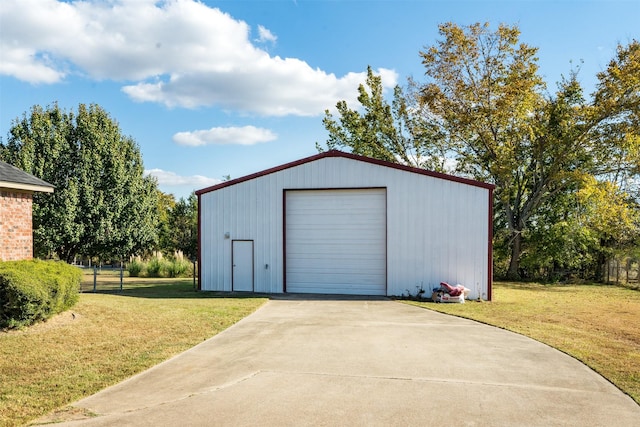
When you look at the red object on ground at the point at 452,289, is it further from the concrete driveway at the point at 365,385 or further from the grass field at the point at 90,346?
the grass field at the point at 90,346

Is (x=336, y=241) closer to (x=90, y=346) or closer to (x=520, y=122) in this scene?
(x=90, y=346)

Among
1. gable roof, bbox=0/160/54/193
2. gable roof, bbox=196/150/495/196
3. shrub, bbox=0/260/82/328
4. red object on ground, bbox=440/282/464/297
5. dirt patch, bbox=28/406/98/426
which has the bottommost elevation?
dirt patch, bbox=28/406/98/426

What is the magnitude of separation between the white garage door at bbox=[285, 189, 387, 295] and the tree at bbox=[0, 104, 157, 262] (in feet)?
47.2

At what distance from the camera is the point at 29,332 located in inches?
317

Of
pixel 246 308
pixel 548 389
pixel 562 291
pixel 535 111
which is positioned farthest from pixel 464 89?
pixel 548 389

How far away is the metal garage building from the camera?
564 inches

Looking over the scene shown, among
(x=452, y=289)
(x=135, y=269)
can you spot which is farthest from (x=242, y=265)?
(x=135, y=269)

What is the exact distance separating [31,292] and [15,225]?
4757mm

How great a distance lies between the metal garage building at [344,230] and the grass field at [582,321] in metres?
1.70

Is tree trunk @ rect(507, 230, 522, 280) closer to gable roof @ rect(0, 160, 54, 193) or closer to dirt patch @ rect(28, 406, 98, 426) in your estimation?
gable roof @ rect(0, 160, 54, 193)

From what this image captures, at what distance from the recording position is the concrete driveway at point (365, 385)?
4754 mm

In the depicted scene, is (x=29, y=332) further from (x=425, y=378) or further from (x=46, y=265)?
(x=425, y=378)

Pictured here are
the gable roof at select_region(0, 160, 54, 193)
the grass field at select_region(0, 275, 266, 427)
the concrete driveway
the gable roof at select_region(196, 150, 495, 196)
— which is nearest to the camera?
the concrete driveway

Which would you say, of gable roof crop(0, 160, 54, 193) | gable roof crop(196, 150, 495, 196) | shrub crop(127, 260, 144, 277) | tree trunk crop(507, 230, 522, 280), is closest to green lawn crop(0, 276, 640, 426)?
gable roof crop(0, 160, 54, 193)
